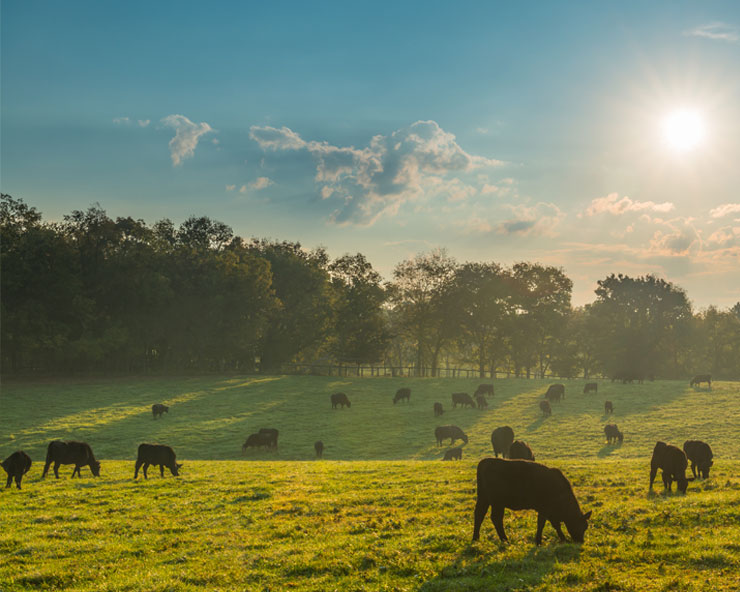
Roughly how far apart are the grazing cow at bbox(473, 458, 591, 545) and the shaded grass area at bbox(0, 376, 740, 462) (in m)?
20.8

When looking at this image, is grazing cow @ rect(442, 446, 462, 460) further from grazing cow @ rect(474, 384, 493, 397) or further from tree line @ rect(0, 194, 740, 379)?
tree line @ rect(0, 194, 740, 379)

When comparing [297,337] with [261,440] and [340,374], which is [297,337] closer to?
[340,374]

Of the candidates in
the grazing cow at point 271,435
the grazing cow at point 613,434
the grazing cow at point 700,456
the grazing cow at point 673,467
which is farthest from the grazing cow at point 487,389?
the grazing cow at point 673,467

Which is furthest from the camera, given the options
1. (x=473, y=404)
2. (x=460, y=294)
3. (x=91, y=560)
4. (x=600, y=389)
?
(x=460, y=294)

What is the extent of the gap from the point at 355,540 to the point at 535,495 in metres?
3.97

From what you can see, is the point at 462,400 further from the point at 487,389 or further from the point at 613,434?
the point at 613,434

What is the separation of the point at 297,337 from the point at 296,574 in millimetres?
78406

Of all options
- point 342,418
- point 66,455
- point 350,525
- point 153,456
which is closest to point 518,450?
point 350,525

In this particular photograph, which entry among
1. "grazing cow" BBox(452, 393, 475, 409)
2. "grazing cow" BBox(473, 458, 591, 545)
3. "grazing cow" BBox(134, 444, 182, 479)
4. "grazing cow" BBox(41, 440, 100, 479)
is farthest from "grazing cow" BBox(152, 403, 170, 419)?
"grazing cow" BBox(473, 458, 591, 545)

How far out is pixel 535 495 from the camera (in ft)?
32.8

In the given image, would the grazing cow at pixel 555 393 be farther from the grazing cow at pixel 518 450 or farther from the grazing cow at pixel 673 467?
the grazing cow at pixel 673 467

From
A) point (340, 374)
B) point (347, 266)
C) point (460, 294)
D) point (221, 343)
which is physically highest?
point (347, 266)

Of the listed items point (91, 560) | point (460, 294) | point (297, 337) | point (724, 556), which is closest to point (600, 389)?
point (460, 294)

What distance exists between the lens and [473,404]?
4978 cm
